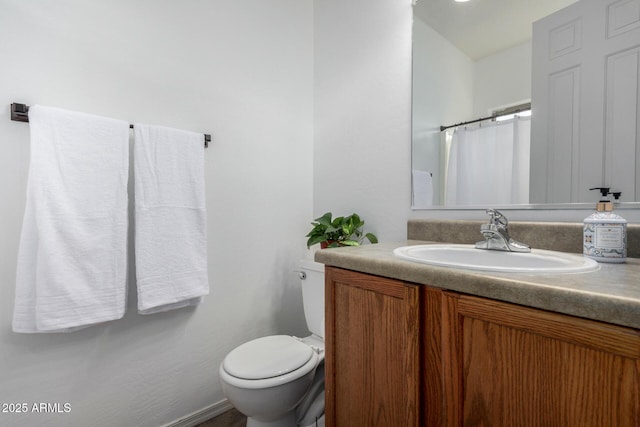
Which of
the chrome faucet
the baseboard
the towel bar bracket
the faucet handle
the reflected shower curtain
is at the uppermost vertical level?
the towel bar bracket

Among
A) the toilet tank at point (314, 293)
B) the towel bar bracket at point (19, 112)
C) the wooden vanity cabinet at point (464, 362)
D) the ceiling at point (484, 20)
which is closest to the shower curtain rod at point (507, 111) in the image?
the ceiling at point (484, 20)

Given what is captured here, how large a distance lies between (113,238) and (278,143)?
101 centimetres

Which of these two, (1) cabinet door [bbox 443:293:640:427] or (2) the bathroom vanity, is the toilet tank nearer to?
(2) the bathroom vanity

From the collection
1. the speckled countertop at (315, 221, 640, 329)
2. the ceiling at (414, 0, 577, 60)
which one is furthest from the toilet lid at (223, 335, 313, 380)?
the ceiling at (414, 0, 577, 60)

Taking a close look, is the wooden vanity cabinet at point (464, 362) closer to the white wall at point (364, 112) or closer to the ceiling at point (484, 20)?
the white wall at point (364, 112)

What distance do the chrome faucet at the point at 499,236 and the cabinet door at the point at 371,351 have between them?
0.42 m

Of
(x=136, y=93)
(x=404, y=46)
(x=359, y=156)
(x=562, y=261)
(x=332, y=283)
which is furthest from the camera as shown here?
(x=359, y=156)

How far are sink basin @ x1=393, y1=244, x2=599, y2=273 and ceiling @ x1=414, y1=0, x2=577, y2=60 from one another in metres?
0.80

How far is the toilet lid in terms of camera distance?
1.17 meters

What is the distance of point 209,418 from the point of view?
1536mm

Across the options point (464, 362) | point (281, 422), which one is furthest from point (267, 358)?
point (464, 362)

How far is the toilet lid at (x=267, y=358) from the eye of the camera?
117 centimetres

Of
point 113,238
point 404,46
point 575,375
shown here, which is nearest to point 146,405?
point 113,238

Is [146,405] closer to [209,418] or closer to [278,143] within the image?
[209,418]
